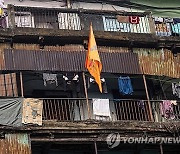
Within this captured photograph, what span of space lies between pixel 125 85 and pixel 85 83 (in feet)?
6.17

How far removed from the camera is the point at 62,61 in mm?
21219

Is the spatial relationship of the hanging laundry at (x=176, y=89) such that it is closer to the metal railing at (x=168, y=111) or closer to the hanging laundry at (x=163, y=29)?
the metal railing at (x=168, y=111)

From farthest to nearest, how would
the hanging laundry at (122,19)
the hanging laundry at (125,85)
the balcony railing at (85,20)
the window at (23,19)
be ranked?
1. the hanging laundry at (122,19)
2. the window at (23,19)
3. the balcony railing at (85,20)
4. the hanging laundry at (125,85)

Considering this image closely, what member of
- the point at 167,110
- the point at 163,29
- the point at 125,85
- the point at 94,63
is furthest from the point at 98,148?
the point at 163,29

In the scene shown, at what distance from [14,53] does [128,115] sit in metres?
5.66

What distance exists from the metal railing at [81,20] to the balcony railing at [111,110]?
308cm

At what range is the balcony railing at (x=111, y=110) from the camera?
21.8 m

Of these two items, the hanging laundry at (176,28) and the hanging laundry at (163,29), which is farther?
the hanging laundry at (176,28)

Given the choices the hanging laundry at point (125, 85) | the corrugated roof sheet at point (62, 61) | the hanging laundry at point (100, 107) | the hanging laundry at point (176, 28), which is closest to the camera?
the corrugated roof sheet at point (62, 61)

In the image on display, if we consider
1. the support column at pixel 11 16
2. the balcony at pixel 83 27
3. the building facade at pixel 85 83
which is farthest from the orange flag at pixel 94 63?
the support column at pixel 11 16

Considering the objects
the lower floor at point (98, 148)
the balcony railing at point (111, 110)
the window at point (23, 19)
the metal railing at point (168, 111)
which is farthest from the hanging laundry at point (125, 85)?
the window at point (23, 19)

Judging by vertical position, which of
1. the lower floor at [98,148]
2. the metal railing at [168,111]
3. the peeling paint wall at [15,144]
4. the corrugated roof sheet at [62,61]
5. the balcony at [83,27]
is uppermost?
the balcony at [83,27]

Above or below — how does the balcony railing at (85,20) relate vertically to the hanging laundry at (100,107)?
above

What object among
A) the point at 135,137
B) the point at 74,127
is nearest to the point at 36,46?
the point at 74,127
